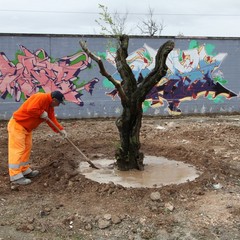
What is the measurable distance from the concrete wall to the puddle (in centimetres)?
666

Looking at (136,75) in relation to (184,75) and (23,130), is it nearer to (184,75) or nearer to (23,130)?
(184,75)

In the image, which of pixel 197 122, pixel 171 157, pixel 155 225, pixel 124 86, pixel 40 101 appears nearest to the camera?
pixel 155 225

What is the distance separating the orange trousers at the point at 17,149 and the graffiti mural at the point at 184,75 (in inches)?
308

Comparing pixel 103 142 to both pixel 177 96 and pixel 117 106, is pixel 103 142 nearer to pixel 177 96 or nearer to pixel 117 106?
pixel 117 106

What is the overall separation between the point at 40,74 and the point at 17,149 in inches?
297

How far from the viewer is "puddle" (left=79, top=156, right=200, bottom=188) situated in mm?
6355

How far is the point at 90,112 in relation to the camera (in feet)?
45.7

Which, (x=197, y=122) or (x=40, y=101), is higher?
(x=40, y=101)

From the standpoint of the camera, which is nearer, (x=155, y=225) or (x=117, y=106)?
(x=155, y=225)

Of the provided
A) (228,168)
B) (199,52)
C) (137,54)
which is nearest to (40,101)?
(228,168)

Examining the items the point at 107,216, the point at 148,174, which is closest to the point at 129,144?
the point at 148,174

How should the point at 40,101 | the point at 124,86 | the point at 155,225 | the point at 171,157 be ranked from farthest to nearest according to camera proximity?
the point at 171,157 < the point at 124,86 < the point at 40,101 < the point at 155,225

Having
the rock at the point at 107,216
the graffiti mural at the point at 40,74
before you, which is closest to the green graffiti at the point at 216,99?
the graffiti mural at the point at 40,74

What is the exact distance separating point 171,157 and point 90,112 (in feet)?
21.2
